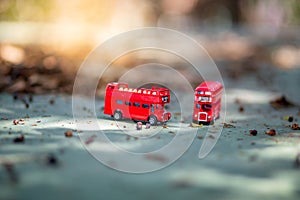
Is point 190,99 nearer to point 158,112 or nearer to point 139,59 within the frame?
point 158,112

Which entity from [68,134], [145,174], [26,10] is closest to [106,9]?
[26,10]

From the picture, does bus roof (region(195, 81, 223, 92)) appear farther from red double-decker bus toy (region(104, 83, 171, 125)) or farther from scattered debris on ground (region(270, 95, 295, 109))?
scattered debris on ground (region(270, 95, 295, 109))

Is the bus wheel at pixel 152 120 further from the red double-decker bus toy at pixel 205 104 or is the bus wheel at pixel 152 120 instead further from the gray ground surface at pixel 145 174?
the red double-decker bus toy at pixel 205 104

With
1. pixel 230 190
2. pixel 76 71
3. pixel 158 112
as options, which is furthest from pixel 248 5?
pixel 230 190

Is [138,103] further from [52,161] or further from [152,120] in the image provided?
[52,161]

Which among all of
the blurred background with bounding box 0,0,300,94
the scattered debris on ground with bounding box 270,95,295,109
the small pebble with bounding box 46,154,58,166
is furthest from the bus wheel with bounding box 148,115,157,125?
the blurred background with bounding box 0,0,300,94

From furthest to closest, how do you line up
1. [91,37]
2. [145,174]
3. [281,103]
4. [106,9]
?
[106,9] → [91,37] → [281,103] → [145,174]
